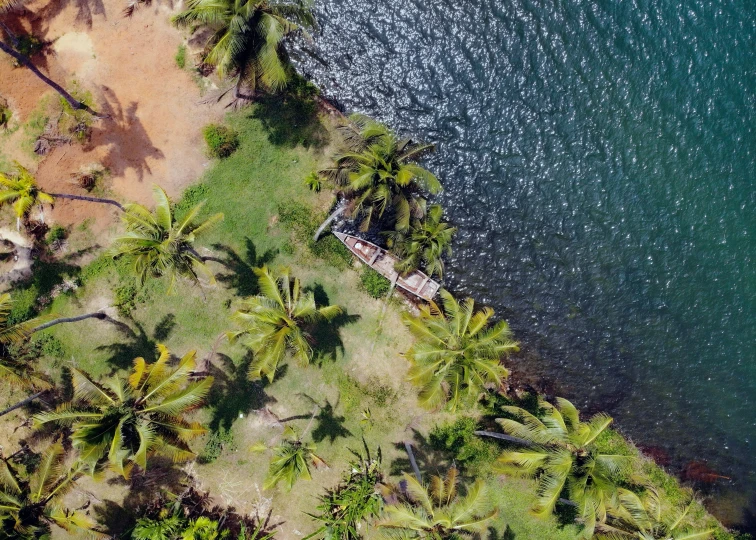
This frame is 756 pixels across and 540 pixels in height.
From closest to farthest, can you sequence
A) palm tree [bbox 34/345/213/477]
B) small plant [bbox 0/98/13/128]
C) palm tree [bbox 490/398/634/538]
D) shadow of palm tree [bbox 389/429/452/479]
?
palm tree [bbox 34/345/213/477] < palm tree [bbox 490/398/634/538] < small plant [bbox 0/98/13/128] < shadow of palm tree [bbox 389/429/452/479]

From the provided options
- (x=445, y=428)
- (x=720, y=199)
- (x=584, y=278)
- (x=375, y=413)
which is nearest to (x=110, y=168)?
(x=375, y=413)

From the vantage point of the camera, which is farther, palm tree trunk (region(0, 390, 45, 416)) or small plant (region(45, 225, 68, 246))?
small plant (region(45, 225, 68, 246))

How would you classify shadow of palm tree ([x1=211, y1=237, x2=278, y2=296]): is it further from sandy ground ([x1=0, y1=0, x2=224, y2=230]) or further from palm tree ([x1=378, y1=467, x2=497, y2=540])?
palm tree ([x1=378, y1=467, x2=497, y2=540])

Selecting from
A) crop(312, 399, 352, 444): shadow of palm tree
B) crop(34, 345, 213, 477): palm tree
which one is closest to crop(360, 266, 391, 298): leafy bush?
crop(312, 399, 352, 444): shadow of palm tree

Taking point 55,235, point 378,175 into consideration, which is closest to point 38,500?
point 55,235

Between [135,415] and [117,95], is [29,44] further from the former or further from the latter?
[135,415]

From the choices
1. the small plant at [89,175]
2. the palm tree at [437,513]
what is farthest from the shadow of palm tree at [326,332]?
the small plant at [89,175]

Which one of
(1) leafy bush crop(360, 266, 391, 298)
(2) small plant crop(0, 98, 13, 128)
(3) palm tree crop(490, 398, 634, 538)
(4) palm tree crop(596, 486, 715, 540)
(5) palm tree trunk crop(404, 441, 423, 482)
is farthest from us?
(1) leafy bush crop(360, 266, 391, 298)
